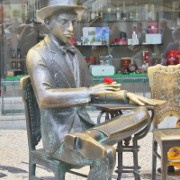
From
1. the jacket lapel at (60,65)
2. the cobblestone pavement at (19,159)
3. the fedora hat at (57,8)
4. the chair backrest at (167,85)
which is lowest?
the cobblestone pavement at (19,159)

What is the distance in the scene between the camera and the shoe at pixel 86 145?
12.0 ft

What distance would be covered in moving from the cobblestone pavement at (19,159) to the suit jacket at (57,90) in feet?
4.86

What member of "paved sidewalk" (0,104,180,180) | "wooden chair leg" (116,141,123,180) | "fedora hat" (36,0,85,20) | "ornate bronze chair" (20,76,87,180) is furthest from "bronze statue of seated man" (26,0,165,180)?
"paved sidewalk" (0,104,180,180)

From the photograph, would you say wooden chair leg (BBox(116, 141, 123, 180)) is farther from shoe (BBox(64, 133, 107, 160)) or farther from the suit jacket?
shoe (BBox(64, 133, 107, 160))

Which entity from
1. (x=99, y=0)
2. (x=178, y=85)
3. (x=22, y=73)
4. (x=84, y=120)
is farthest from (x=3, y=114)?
(x=84, y=120)

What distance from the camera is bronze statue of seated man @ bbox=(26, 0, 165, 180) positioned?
12.6ft

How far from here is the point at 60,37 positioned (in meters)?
4.26

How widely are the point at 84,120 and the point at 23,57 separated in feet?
15.7

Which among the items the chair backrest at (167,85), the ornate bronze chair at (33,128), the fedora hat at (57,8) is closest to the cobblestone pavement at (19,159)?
the chair backrest at (167,85)

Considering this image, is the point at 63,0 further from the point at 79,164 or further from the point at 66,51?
the point at 79,164

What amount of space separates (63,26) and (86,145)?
102 cm

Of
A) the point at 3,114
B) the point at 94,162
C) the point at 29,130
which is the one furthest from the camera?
the point at 3,114

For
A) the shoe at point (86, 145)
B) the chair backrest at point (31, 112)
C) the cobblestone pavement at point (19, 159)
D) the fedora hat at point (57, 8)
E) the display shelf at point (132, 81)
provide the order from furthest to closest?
the display shelf at point (132, 81) < the cobblestone pavement at point (19, 159) < the chair backrest at point (31, 112) < the fedora hat at point (57, 8) < the shoe at point (86, 145)

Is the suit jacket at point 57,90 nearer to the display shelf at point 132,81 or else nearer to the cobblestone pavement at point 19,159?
the cobblestone pavement at point 19,159
